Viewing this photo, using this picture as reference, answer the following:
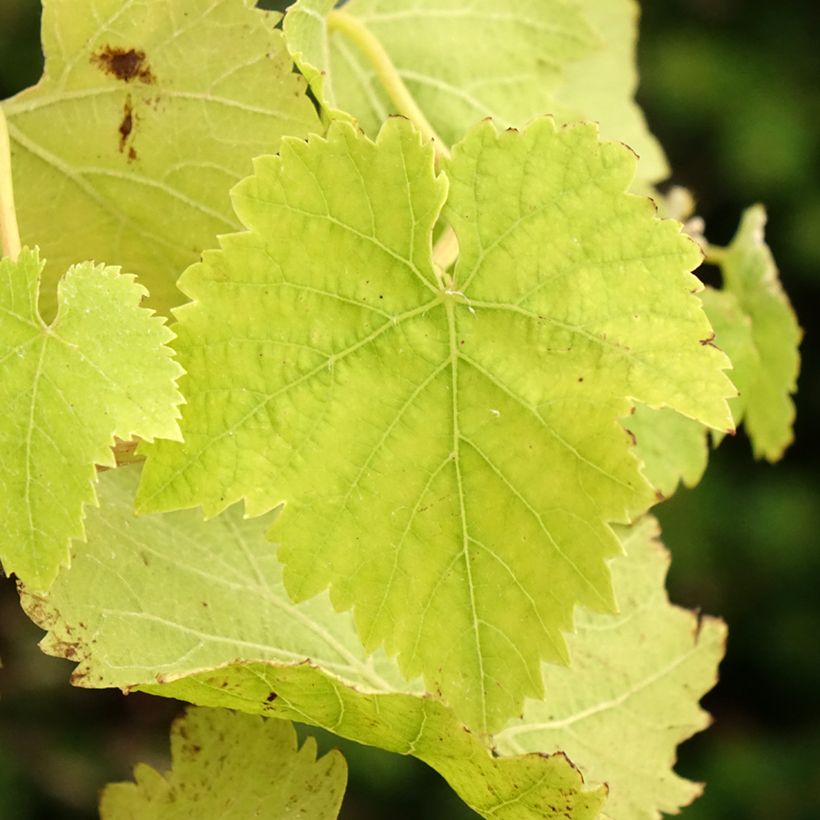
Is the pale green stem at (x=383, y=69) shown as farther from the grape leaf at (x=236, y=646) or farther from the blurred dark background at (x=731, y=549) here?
A: the blurred dark background at (x=731, y=549)

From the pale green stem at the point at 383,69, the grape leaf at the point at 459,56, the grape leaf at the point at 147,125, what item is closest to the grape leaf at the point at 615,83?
the grape leaf at the point at 459,56

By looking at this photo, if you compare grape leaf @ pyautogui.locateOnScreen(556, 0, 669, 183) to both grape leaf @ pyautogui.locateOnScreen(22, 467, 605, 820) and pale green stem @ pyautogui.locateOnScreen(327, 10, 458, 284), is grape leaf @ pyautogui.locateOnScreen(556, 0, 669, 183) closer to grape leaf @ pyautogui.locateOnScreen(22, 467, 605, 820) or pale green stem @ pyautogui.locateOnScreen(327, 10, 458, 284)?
pale green stem @ pyautogui.locateOnScreen(327, 10, 458, 284)

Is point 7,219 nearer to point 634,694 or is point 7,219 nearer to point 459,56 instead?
point 459,56

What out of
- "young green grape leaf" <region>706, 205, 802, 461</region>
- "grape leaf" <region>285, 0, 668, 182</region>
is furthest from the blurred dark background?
"grape leaf" <region>285, 0, 668, 182</region>

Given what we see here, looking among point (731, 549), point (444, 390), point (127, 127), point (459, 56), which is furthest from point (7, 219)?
point (731, 549)

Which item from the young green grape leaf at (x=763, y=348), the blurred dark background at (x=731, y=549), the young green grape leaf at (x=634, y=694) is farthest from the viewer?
the blurred dark background at (x=731, y=549)

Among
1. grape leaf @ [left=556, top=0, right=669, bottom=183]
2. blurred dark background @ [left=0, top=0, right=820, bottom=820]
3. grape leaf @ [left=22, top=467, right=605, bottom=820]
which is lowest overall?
blurred dark background @ [left=0, top=0, right=820, bottom=820]
